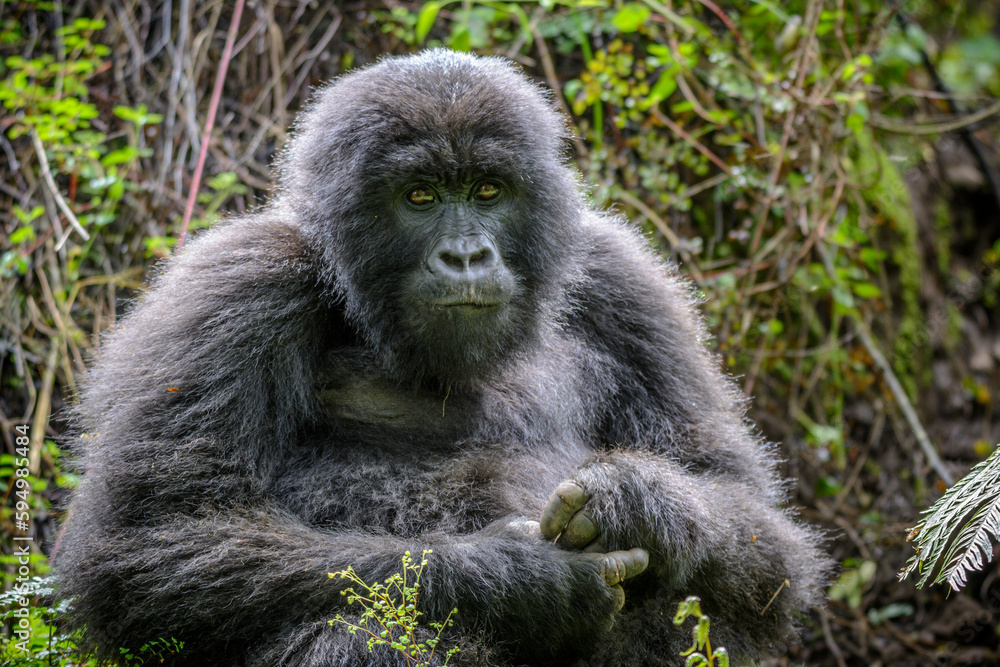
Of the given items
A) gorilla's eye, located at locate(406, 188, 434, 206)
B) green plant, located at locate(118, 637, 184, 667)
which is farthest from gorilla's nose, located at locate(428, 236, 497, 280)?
green plant, located at locate(118, 637, 184, 667)

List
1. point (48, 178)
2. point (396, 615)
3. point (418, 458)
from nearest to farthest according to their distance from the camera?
point (396, 615), point (418, 458), point (48, 178)

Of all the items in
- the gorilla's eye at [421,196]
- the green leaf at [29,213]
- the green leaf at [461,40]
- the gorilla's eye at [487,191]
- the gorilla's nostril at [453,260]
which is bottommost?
the green leaf at [29,213]

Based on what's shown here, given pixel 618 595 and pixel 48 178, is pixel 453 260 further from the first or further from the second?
pixel 48 178

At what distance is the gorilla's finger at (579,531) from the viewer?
9.01ft

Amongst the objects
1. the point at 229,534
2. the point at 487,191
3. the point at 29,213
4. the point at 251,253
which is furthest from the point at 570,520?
the point at 29,213

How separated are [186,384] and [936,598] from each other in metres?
4.21

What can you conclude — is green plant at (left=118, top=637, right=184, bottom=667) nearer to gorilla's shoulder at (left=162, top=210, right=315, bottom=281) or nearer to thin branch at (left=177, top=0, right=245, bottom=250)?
gorilla's shoulder at (left=162, top=210, right=315, bottom=281)

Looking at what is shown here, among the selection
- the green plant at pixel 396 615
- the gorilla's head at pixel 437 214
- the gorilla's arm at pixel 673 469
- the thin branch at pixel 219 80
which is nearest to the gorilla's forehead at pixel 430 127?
the gorilla's head at pixel 437 214

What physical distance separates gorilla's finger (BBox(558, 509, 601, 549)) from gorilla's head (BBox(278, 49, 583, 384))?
0.68 metres

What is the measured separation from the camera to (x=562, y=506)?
2732 mm

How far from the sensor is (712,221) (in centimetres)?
568

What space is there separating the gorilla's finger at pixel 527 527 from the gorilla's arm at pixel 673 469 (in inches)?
1.7

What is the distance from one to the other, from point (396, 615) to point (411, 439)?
2.65 ft

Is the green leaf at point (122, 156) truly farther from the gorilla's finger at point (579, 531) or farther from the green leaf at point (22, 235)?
the gorilla's finger at point (579, 531)
